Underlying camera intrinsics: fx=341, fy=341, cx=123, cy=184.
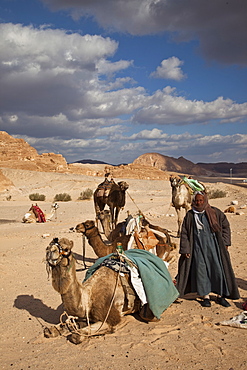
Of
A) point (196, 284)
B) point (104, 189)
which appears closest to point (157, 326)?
point (196, 284)

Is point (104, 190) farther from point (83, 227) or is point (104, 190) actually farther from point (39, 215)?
point (39, 215)

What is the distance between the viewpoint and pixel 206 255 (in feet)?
17.2

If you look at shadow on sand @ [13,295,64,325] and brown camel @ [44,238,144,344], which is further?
shadow on sand @ [13,295,64,325]

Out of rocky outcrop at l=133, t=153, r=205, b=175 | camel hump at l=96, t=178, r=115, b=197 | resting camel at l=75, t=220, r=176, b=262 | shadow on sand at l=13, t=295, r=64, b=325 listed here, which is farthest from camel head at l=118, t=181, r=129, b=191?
rocky outcrop at l=133, t=153, r=205, b=175

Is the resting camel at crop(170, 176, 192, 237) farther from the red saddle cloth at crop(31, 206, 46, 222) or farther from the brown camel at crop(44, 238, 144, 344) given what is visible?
the brown camel at crop(44, 238, 144, 344)

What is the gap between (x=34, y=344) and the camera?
4301 mm

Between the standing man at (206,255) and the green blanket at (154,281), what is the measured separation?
0.47m

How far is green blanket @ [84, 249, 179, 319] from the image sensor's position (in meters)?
4.55

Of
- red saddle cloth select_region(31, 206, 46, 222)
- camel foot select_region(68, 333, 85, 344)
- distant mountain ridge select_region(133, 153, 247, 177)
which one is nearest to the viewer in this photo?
camel foot select_region(68, 333, 85, 344)

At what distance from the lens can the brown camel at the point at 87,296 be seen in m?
3.94

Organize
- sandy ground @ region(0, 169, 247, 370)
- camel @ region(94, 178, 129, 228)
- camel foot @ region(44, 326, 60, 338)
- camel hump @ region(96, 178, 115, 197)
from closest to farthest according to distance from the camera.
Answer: sandy ground @ region(0, 169, 247, 370), camel foot @ region(44, 326, 60, 338), camel @ region(94, 178, 129, 228), camel hump @ region(96, 178, 115, 197)

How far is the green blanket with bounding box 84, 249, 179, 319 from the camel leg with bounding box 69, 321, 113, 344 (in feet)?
2.15

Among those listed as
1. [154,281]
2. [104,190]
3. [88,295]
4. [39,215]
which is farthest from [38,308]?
[39,215]

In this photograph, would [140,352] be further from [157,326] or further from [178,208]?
[178,208]
